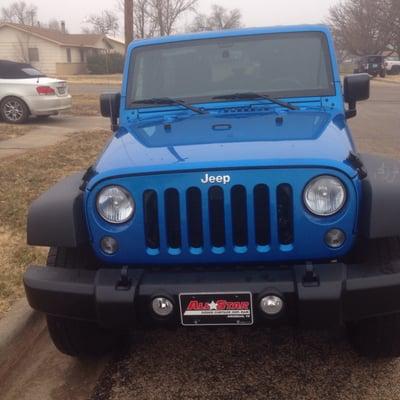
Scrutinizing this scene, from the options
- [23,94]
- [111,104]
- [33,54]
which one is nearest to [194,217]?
[111,104]

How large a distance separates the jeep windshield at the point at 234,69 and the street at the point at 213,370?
1707mm

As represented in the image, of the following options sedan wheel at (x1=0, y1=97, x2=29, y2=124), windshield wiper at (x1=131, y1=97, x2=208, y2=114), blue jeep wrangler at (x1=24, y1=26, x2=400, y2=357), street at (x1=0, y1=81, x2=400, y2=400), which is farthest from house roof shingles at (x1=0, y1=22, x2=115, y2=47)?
blue jeep wrangler at (x1=24, y1=26, x2=400, y2=357)

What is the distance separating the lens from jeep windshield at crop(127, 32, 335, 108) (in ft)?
13.6

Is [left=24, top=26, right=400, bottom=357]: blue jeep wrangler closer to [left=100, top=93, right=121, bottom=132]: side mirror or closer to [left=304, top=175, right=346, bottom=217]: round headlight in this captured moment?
[left=304, top=175, right=346, bottom=217]: round headlight

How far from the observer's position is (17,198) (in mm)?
6527

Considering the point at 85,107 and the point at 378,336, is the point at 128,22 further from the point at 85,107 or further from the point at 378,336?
the point at 378,336

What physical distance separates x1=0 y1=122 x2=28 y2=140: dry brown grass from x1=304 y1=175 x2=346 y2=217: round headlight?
32.9ft

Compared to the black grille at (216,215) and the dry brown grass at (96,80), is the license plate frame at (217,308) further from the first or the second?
the dry brown grass at (96,80)

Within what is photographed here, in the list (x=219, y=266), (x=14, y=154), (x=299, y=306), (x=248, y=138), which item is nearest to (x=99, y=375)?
(x=219, y=266)

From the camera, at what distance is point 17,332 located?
369cm

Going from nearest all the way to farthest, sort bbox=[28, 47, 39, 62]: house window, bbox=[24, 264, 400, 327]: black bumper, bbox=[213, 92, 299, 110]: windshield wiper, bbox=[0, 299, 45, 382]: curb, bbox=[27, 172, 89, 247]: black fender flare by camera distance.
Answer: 1. bbox=[24, 264, 400, 327]: black bumper
2. bbox=[27, 172, 89, 247]: black fender flare
3. bbox=[0, 299, 45, 382]: curb
4. bbox=[213, 92, 299, 110]: windshield wiper
5. bbox=[28, 47, 39, 62]: house window

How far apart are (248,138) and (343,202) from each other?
69 centimetres

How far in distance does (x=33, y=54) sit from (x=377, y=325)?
188ft

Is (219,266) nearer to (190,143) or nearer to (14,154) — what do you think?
(190,143)
